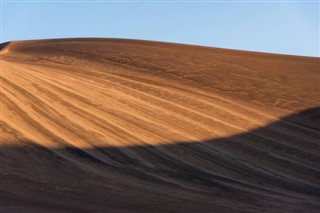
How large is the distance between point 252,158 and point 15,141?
241 inches

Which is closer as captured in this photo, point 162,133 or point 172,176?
point 172,176

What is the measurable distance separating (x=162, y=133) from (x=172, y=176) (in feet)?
14.7

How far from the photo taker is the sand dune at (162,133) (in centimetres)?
1292

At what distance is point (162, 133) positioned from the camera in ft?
64.5

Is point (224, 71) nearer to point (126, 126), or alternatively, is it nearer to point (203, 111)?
point (203, 111)

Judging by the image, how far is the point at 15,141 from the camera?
54.2ft

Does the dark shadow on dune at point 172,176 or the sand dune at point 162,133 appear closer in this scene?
the dark shadow on dune at point 172,176

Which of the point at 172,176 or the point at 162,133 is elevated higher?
the point at 162,133

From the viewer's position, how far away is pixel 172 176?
15250 millimetres

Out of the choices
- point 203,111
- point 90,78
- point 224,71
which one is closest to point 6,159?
point 203,111

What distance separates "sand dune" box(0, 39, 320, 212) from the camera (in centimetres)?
1292

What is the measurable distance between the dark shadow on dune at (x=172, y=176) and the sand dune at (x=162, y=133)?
3 cm

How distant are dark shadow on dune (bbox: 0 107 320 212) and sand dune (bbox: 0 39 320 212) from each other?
0.03 metres

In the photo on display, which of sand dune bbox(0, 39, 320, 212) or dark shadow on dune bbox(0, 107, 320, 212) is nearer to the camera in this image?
dark shadow on dune bbox(0, 107, 320, 212)
